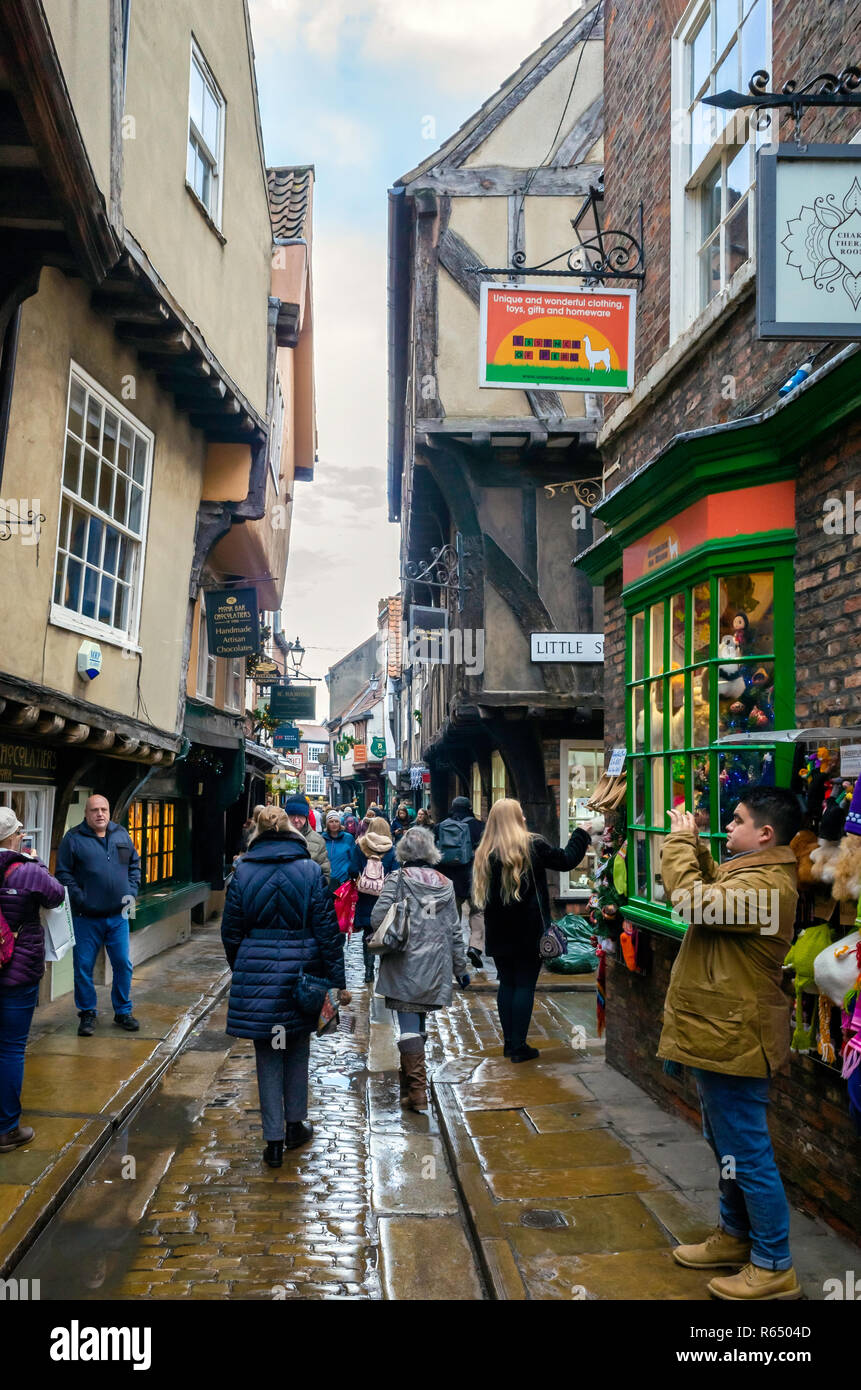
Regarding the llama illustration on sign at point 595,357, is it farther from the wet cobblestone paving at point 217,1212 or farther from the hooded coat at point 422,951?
the wet cobblestone paving at point 217,1212

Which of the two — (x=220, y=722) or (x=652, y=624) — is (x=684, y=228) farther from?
(x=220, y=722)

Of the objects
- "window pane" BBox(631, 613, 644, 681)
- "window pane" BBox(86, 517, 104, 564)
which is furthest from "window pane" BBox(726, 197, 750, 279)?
"window pane" BBox(86, 517, 104, 564)

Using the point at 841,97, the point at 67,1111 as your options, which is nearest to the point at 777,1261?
the point at 67,1111

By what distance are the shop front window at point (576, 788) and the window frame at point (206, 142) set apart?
25.8 ft

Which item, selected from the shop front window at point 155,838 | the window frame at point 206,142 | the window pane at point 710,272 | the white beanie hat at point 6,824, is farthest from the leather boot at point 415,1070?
the window frame at point 206,142

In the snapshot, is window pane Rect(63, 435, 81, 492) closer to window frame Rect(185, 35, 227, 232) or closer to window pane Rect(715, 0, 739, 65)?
window frame Rect(185, 35, 227, 232)

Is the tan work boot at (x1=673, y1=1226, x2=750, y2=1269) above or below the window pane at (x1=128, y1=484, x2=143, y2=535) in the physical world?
below

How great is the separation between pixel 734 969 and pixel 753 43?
16.4ft

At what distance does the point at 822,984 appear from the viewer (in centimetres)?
383

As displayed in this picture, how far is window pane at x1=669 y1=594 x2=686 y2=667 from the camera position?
6.02m

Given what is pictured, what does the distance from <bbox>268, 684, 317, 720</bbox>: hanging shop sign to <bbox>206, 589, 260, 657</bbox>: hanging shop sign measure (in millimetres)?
7641

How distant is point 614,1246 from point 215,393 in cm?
879

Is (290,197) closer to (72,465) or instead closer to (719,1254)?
(72,465)

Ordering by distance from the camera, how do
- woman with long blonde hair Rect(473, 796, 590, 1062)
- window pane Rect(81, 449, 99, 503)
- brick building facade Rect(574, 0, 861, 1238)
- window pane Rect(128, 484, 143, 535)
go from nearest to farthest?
brick building facade Rect(574, 0, 861, 1238), woman with long blonde hair Rect(473, 796, 590, 1062), window pane Rect(81, 449, 99, 503), window pane Rect(128, 484, 143, 535)
